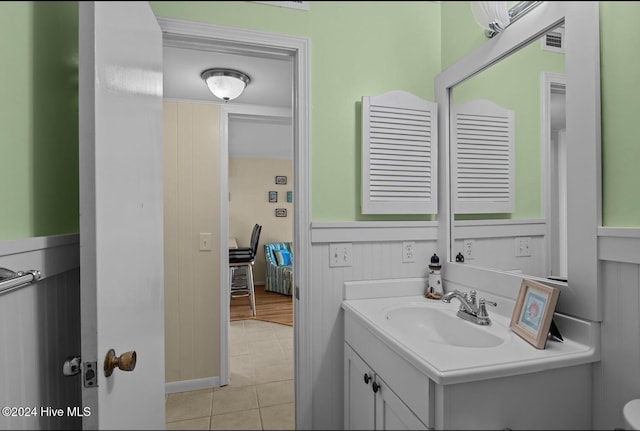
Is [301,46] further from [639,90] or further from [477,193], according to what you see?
[639,90]

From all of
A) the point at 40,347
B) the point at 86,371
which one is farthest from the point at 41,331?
the point at 86,371

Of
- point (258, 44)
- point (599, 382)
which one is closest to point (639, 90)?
point (599, 382)

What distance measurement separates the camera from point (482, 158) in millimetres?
1281

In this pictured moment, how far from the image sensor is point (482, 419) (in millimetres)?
770

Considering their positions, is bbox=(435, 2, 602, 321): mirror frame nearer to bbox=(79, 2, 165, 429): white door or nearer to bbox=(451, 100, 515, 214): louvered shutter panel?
bbox=(451, 100, 515, 214): louvered shutter panel

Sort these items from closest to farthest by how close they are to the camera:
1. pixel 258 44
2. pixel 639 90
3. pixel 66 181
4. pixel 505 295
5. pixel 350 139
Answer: pixel 639 90 < pixel 66 181 < pixel 505 295 < pixel 258 44 < pixel 350 139

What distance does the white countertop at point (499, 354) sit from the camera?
0.75 metres

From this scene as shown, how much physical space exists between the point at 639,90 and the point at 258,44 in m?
1.20

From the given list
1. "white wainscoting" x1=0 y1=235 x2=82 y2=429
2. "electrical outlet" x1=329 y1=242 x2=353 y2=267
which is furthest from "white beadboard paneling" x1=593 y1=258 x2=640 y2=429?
"white wainscoting" x1=0 y1=235 x2=82 y2=429

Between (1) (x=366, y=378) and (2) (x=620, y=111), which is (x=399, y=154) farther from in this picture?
(1) (x=366, y=378)

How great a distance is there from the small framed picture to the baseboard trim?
5.93ft

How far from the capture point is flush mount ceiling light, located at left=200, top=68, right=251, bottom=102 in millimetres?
1888

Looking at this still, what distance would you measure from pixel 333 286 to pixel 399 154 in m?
0.64

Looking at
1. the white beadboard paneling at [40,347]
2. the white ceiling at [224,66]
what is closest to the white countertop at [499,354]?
the white beadboard paneling at [40,347]
